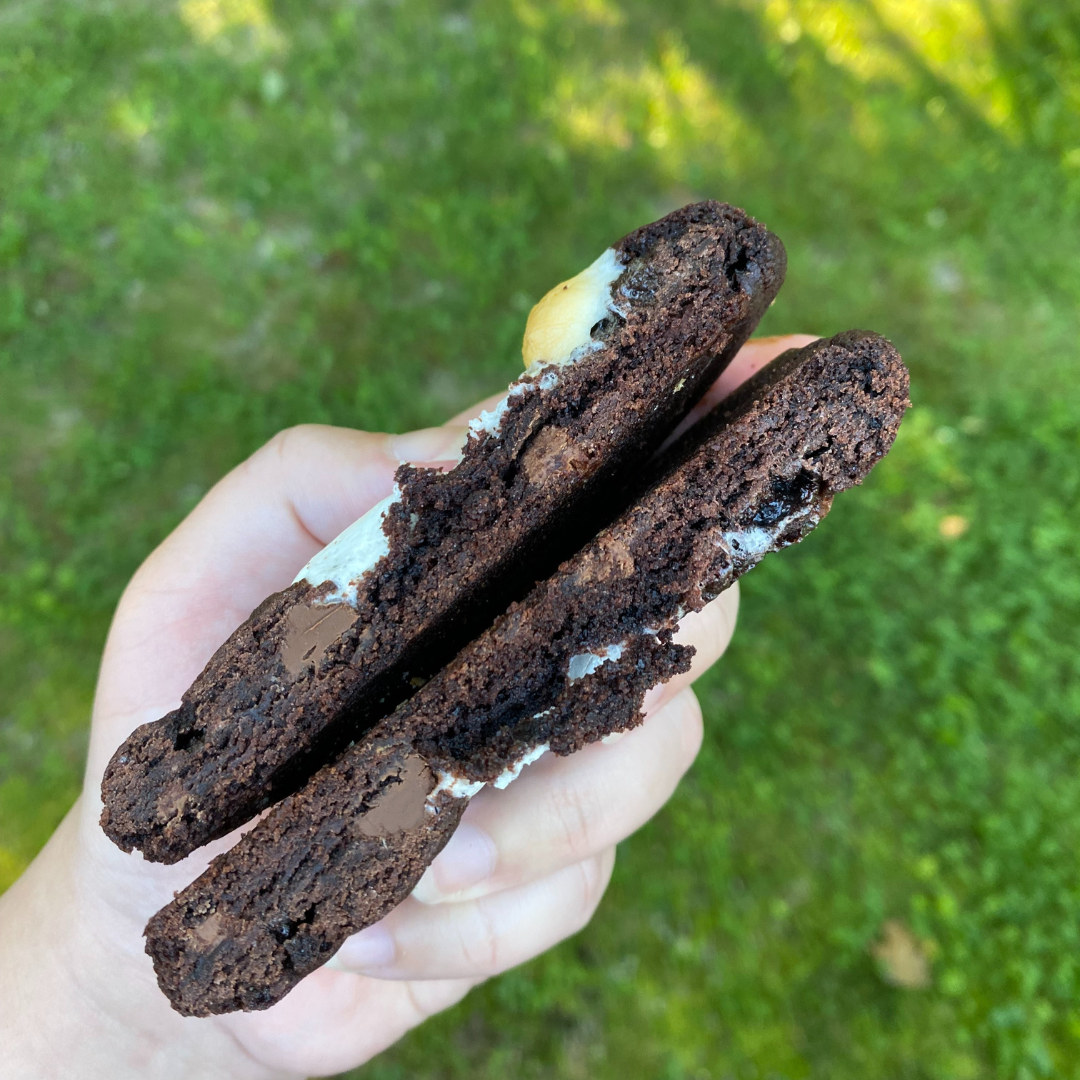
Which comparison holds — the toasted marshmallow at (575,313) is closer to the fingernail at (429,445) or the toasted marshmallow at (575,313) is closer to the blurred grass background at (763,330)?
the fingernail at (429,445)

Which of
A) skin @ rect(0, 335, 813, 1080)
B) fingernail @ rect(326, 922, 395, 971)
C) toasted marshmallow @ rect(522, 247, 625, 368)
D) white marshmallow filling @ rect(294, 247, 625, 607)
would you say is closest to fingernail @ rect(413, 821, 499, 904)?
skin @ rect(0, 335, 813, 1080)

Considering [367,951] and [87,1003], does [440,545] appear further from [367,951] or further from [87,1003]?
[87,1003]

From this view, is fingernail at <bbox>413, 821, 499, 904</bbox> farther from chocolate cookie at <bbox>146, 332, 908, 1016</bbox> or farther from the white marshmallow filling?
the white marshmallow filling

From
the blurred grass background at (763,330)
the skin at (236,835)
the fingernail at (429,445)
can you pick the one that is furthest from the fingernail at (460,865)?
the blurred grass background at (763,330)

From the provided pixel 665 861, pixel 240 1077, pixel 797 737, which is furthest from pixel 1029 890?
pixel 240 1077

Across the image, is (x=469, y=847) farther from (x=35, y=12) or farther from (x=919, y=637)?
(x=35, y=12)
